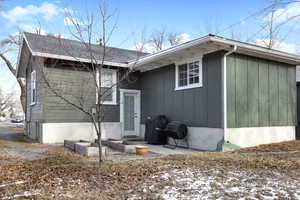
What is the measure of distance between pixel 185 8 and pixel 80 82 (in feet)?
23.4

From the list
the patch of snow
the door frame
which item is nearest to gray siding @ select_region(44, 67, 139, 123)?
the door frame

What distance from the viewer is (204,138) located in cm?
790

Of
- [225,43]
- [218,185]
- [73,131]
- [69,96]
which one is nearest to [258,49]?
[225,43]

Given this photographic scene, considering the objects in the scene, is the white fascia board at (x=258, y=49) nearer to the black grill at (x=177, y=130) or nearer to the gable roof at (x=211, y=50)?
the gable roof at (x=211, y=50)

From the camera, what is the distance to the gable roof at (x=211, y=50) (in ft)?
23.0

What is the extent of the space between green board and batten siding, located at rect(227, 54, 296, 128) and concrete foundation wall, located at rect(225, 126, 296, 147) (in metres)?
0.16

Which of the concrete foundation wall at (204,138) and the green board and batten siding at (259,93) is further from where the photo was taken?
the green board and batten siding at (259,93)

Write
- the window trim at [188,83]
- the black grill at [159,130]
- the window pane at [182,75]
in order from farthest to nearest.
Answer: the window pane at [182,75], the black grill at [159,130], the window trim at [188,83]

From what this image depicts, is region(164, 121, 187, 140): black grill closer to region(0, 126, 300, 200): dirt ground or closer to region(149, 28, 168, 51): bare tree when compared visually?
region(0, 126, 300, 200): dirt ground

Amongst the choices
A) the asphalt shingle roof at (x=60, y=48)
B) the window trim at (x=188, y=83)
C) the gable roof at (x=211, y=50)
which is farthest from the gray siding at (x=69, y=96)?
the window trim at (x=188, y=83)

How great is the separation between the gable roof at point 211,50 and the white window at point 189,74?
1.24ft

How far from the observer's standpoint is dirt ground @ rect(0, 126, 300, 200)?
11.6 feet

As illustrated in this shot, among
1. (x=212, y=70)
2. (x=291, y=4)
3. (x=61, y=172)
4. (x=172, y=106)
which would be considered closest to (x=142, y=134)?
(x=172, y=106)

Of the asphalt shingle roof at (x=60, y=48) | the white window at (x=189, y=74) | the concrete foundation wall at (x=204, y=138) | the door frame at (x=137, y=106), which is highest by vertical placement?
the asphalt shingle roof at (x=60, y=48)
